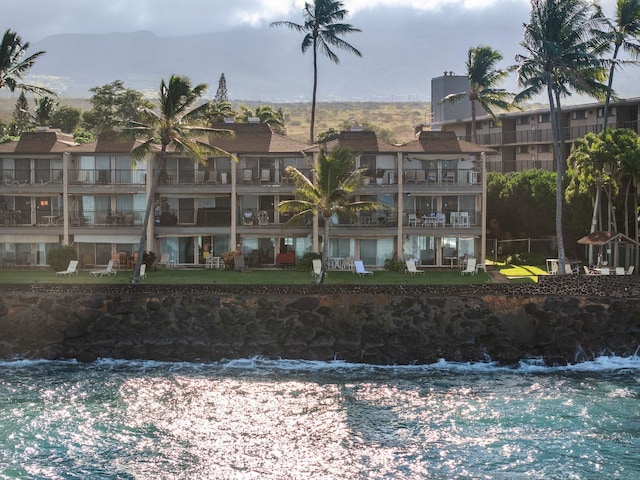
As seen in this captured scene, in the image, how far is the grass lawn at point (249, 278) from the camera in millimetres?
43875

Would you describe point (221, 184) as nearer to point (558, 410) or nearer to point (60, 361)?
point (60, 361)

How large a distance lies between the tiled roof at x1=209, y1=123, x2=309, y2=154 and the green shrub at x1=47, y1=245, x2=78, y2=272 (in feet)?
36.2

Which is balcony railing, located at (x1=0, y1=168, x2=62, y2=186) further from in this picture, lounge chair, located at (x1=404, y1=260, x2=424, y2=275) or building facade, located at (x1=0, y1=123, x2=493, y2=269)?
lounge chair, located at (x1=404, y1=260, x2=424, y2=275)

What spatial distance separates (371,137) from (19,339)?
24.9 metres

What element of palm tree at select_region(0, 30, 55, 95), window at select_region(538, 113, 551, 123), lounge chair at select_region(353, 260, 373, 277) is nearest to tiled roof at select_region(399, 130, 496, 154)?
lounge chair at select_region(353, 260, 373, 277)

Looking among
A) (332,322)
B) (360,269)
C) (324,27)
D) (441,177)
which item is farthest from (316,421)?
(324,27)

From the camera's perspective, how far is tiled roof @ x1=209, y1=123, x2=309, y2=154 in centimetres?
5209

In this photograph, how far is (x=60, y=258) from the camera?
48.7 metres

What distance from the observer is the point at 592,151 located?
161 feet

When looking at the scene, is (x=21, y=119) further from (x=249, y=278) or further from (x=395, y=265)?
(x=395, y=265)

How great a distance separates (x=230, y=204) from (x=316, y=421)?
26024 millimetres

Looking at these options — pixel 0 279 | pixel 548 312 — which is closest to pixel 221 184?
pixel 0 279

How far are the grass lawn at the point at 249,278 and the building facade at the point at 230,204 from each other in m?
2.98

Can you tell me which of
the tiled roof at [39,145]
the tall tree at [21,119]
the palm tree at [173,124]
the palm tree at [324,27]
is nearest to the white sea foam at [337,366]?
the palm tree at [173,124]
